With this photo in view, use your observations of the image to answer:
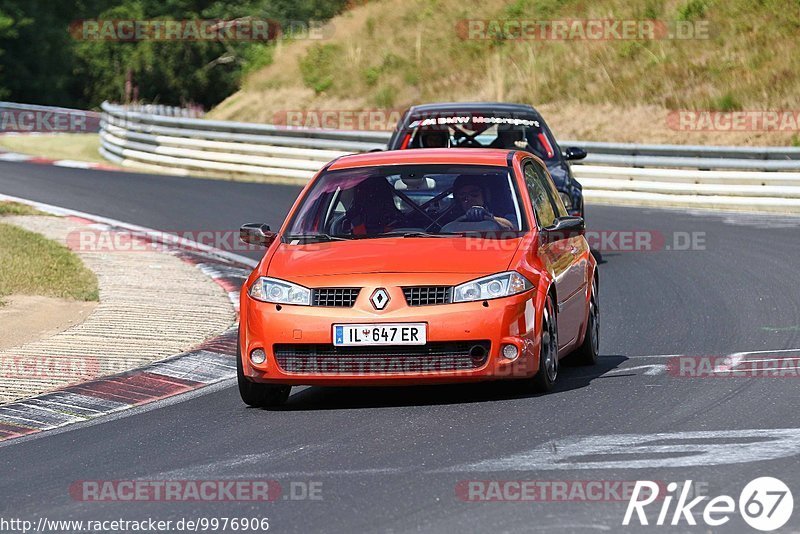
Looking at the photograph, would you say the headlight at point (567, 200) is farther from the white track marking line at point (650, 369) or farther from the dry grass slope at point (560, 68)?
the dry grass slope at point (560, 68)

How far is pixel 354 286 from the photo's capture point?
29.0ft

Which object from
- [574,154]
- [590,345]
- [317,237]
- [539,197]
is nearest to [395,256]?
[317,237]

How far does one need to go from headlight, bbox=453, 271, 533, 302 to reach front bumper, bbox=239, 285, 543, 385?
1.8 inches

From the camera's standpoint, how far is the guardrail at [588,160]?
23438 mm

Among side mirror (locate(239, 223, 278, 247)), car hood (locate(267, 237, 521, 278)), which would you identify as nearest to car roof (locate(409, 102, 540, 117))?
side mirror (locate(239, 223, 278, 247))

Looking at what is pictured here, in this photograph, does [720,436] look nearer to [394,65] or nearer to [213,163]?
[213,163]

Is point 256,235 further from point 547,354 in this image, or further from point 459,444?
point 459,444

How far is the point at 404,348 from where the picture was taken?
8.76 m

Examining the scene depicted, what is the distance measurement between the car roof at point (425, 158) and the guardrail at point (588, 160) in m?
13.5

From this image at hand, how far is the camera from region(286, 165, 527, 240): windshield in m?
9.78

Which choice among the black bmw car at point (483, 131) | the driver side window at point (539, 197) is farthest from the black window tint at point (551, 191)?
the black bmw car at point (483, 131)

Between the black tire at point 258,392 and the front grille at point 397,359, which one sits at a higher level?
the front grille at point 397,359

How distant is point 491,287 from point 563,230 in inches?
45.7

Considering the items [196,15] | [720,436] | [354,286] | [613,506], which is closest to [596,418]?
[720,436]
